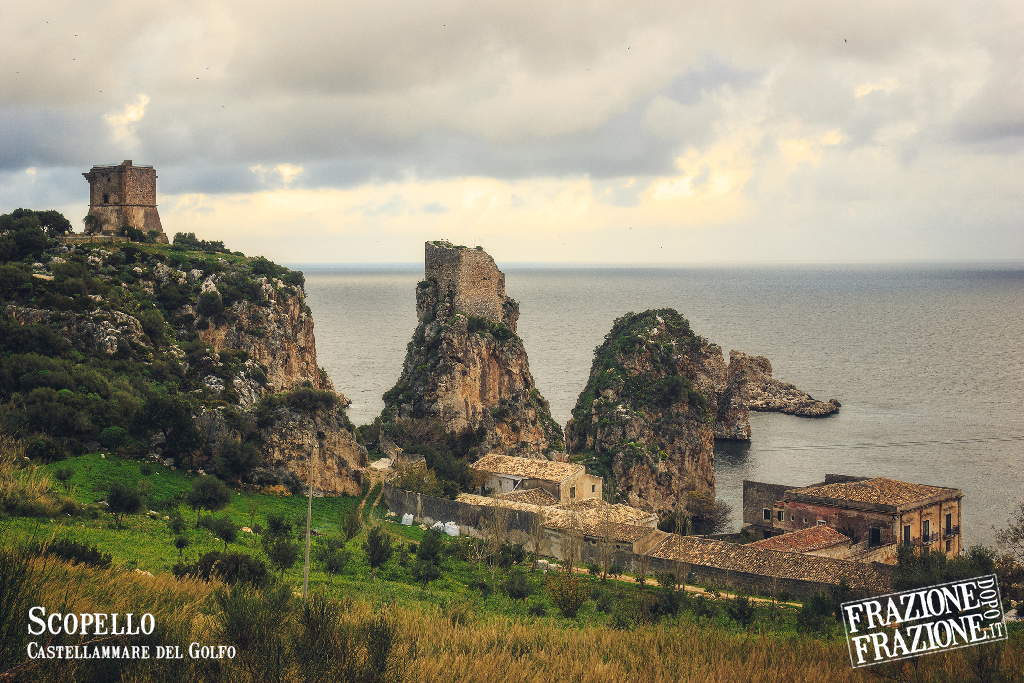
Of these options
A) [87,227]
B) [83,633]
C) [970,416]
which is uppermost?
[87,227]

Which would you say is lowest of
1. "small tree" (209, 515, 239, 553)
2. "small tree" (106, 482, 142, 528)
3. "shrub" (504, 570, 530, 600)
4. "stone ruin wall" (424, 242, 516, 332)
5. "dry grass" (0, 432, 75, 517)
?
"shrub" (504, 570, 530, 600)

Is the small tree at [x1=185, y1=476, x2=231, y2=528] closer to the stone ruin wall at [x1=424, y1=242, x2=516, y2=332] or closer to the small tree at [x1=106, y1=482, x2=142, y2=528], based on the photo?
the small tree at [x1=106, y1=482, x2=142, y2=528]

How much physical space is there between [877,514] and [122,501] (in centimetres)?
3161

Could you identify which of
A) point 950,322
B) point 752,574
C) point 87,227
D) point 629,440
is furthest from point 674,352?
point 950,322

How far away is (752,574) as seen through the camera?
31.7 m

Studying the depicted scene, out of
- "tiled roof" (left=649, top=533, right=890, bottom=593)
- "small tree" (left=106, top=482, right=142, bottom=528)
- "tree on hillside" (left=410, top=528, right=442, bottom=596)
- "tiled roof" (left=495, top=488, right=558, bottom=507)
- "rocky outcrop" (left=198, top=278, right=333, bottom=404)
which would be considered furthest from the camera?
"rocky outcrop" (left=198, top=278, right=333, bottom=404)

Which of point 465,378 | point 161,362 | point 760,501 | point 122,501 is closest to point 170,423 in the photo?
point 161,362

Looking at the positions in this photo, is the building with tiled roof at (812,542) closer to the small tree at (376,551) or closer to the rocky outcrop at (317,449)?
the small tree at (376,551)

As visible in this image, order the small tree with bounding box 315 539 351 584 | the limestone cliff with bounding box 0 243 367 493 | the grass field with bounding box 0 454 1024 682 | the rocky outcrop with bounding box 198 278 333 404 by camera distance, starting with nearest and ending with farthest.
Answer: the grass field with bounding box 0 454 1024 682 < the small tree with bounding box 315 539 351 584 < the limestone cliff with bounding box 0 243 367 493 < the rocky outcrop with bounding box 198 278 333 404

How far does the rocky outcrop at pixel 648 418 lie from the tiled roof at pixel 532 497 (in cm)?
987

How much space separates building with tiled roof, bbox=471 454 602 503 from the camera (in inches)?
1764

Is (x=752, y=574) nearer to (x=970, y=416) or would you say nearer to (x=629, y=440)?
(x=629, y=440)

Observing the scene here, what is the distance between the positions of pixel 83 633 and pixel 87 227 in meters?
51.4

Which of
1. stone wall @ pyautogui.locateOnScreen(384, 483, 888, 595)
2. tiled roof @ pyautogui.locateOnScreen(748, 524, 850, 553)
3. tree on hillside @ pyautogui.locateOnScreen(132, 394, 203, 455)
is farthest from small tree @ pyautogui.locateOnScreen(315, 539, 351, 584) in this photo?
tiled roof @ pyautogui.locateOnScreen(748, 524, 850, 553)
